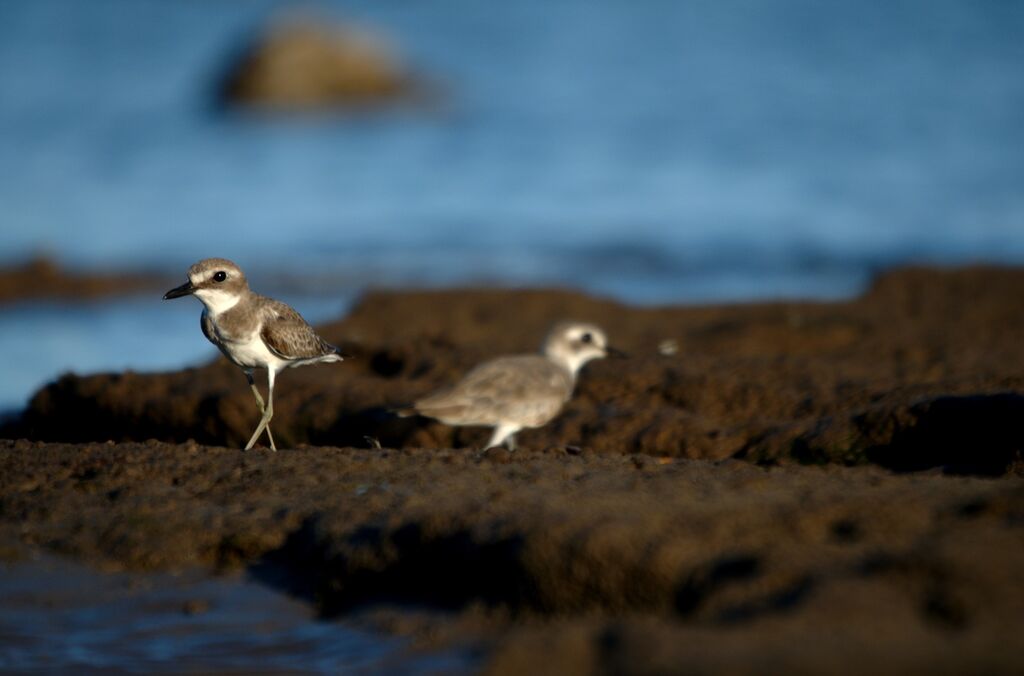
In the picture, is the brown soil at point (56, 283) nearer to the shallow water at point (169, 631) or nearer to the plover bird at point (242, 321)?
the plover bird at point (242, 321)

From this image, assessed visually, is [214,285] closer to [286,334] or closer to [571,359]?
[286,334]

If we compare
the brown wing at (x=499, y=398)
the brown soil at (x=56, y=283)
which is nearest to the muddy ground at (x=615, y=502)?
the brown wing at (x=499, y=398)

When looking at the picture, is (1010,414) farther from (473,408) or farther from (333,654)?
(333,654)

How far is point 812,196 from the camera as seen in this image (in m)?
18.3

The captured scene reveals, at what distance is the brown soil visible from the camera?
14492 mm

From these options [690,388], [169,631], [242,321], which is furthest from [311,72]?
[169,631]

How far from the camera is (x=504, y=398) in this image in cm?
699

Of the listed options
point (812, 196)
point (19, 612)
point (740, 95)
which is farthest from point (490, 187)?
point (19, 612)

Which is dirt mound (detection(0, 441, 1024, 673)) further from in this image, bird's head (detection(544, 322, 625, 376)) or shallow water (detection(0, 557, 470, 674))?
bird's head (detection(544, 322, 625, 376))

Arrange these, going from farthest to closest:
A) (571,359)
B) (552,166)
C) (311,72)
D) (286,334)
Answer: (311,72)
(552,166)
(571,359)
(286,334)

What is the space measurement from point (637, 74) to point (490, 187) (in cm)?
896

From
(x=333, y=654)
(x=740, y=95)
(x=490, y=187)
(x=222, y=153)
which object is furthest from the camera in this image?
(x=740, y=95)

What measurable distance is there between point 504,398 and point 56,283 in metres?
9.15

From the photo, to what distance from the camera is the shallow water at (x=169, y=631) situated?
3990mm
